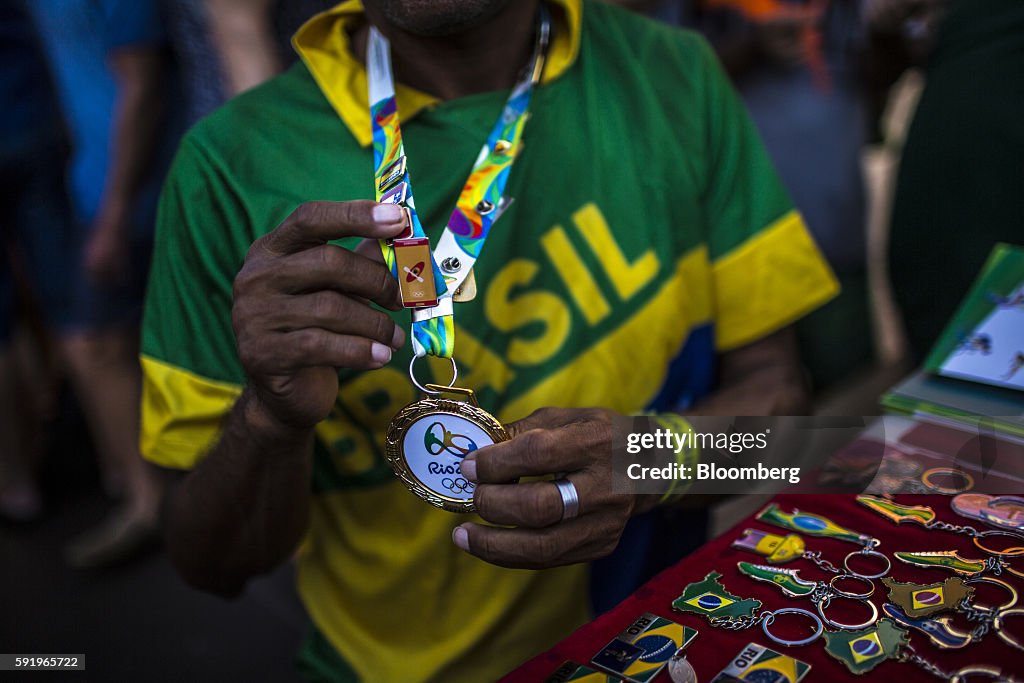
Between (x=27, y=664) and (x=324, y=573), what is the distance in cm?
106

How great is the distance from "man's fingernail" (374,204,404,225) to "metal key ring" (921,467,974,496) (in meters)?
0.79

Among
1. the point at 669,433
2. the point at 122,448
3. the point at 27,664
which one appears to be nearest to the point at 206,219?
the point at 669,433

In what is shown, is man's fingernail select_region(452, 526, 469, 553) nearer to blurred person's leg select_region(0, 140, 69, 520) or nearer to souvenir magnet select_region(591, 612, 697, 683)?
souvenir magnet select_region(591, 612, 697, 683)

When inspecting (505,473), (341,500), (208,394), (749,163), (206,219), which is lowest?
(341,500)

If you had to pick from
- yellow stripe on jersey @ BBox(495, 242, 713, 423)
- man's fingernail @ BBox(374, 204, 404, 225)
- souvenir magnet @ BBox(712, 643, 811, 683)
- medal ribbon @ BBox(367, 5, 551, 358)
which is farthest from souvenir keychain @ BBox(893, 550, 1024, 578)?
man's fingernail @ BBox(374, 204, 404, 225)

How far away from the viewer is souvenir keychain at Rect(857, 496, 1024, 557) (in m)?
1.00

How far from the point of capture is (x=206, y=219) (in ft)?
4.03

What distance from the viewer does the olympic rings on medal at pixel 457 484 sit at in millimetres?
1012

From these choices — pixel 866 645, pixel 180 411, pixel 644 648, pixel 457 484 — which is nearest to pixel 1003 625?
pixel 866 645

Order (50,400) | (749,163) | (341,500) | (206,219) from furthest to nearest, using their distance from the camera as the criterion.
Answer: (50,400)
(749,163)
(341,500)
(206,219)

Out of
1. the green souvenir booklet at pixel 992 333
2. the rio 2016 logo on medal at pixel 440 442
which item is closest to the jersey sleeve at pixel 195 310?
the rio 2016 logo on medal at pixel 440 442

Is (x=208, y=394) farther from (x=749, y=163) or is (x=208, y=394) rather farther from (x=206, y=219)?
(x=749, y=163)

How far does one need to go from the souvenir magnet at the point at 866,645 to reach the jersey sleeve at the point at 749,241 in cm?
68

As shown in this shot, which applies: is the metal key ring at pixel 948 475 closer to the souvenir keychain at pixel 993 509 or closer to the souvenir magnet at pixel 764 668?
the souvenir keychain at pixel 993 509
